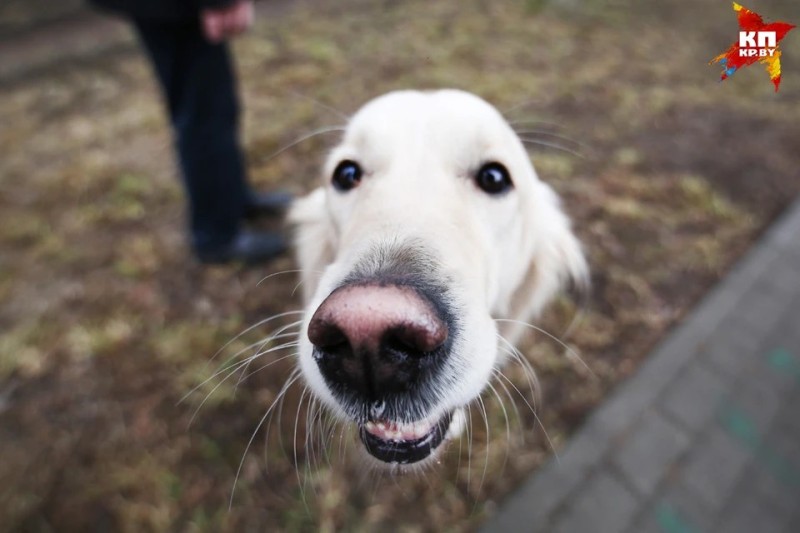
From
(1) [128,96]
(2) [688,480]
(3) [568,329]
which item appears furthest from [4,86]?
(2) [688,480]

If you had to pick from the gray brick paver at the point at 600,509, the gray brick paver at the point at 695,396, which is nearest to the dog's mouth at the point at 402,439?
the gray brick paver at the point at 600,509

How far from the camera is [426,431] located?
3.93 feet

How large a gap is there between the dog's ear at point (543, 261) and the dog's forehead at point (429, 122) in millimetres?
449

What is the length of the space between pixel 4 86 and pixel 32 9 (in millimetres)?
1295

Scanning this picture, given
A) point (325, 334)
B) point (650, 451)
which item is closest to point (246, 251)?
A: point (325, 334)

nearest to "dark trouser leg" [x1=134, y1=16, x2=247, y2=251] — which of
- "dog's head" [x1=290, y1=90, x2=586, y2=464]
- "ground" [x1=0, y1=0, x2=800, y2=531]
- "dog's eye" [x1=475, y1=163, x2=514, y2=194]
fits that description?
"ground" [x1=0, y1=0, x2=800, y2=531]

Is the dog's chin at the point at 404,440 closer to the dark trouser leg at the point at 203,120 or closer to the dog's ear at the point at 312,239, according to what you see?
the dog's ear at the point at 312,239

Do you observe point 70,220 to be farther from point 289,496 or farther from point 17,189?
point 289,496

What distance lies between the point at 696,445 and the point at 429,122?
209 centimetres

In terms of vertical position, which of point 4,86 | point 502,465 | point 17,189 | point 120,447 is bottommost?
point 502,465

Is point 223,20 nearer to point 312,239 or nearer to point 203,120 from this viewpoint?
point 203,120

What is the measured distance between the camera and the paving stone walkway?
2127 mm

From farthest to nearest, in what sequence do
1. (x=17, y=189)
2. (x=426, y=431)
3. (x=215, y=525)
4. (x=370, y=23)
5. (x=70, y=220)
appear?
(x=370, y=23) < (x=17, y=189) < (x=70, y=220) < (x=215, y=525) < (x=426, y=431)

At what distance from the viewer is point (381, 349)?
924mm
